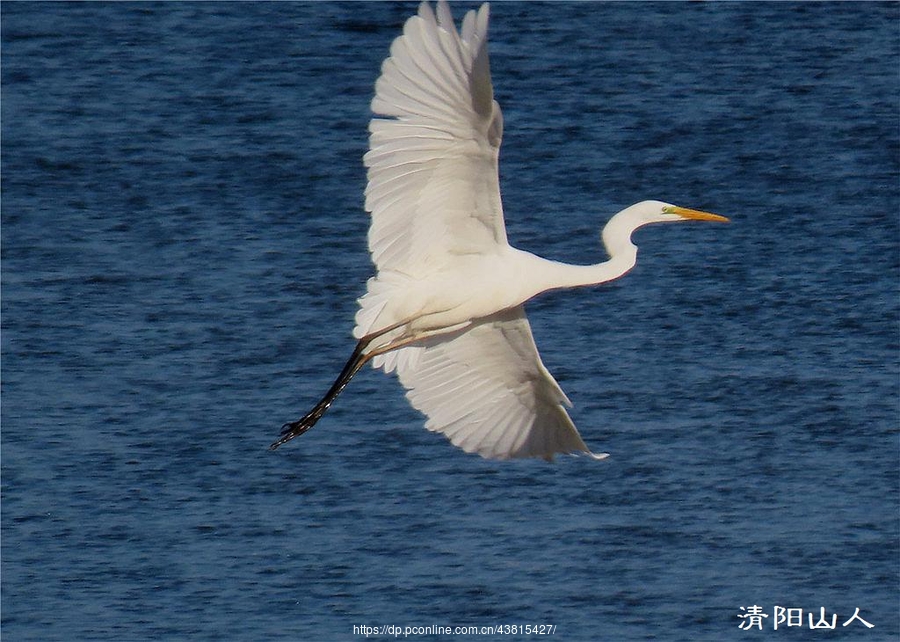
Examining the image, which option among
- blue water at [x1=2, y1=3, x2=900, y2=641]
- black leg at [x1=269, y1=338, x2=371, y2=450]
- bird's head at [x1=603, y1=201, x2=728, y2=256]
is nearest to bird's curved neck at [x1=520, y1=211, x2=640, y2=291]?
bird's head at [x1=603, y1=201, x2=728, y2=256]

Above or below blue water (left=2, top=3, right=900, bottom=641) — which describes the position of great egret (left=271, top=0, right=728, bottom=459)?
above

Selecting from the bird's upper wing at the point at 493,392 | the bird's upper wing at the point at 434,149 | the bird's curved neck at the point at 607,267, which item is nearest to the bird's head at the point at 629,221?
the bird's curved neck at the point at 607,267

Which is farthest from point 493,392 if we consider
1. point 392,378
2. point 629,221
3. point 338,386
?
point 392,378

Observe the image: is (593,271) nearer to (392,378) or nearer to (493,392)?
(493,392)

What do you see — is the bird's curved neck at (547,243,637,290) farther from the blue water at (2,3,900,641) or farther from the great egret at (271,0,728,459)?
the blue water at (2,3,900,641)

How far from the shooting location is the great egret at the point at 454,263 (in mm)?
4465

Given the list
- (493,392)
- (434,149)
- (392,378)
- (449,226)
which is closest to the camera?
(434,149)

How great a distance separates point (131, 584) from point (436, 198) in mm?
1993

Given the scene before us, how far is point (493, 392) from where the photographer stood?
17.4 feet

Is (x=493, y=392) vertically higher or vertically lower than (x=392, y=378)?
higher

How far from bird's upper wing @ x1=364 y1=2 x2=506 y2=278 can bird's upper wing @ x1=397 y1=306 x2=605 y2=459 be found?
38cm

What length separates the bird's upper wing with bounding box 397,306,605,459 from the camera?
5223 mm

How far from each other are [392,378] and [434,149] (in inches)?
99.3

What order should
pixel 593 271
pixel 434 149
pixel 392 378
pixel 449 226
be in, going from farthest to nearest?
1. pixel 392 378
2. pixel 593 271
3. pixel 449 226
4. pixel 434 149
